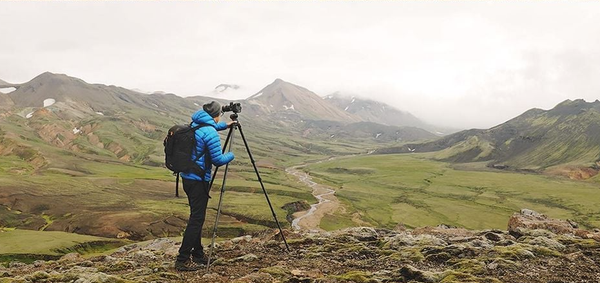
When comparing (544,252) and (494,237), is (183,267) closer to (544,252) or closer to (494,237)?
(544,252)

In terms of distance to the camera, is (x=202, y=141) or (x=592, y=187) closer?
(x=202, y=141)

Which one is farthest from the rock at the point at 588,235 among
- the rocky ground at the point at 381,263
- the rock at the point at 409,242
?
the rock at the point at 409,242

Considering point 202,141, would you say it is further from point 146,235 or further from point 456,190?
point 456,190

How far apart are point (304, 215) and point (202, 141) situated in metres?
107

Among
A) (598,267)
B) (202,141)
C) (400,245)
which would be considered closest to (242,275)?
(202,141)

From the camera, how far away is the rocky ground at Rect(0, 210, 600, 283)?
12938 mm

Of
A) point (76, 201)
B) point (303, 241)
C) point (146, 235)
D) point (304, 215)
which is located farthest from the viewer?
point (304, 215)

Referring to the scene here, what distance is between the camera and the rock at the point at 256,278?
1243 centimetres

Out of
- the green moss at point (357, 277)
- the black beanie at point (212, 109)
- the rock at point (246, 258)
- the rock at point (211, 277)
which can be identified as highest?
the black beanie at point (212, 109)

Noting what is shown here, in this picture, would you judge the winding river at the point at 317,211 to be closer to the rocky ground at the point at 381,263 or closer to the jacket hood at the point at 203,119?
the rocky ground at the point at 381,263

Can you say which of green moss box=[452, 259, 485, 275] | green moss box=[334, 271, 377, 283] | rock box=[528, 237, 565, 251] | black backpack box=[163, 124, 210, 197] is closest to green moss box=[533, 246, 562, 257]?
rock box=[528, 237, 565, 251]

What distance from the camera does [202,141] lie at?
13.6 meters

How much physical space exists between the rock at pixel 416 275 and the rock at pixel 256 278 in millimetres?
4663

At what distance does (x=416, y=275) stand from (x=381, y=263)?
2937 millimetres
